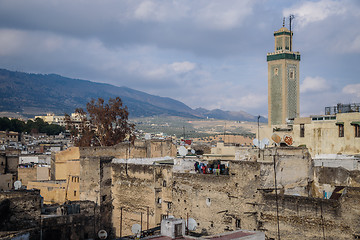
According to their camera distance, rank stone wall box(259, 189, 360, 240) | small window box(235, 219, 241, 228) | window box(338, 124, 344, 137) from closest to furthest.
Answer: stone wall box(259, 189, 360, 240), small window box(235, 219, 241, 228), window box(338, 124, 344, 137)

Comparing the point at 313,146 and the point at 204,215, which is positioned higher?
the point at 313,146

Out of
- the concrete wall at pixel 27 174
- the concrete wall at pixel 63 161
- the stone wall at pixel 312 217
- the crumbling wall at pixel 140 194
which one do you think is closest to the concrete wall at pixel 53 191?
the concrete wall at pixel 63 161

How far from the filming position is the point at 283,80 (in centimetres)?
3856

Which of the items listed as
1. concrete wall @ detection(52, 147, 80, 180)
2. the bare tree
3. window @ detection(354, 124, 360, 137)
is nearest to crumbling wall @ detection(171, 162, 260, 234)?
window @ detection(354, 124, 360, 137)

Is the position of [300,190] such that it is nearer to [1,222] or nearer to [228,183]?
[228,183]

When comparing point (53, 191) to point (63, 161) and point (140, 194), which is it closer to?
point (63, 161)

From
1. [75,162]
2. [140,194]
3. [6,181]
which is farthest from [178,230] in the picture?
[6,181]

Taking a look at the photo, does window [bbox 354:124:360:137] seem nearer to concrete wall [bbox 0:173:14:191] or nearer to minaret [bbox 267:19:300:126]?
minaret [bbox 267:19:300:126]

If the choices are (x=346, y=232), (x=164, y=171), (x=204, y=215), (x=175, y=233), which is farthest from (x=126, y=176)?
(x=346, y=232)

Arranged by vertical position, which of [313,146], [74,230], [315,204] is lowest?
[74,230]

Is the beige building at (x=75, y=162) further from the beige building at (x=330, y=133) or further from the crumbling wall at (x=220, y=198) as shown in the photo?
the beige building at (x=330, y=133)

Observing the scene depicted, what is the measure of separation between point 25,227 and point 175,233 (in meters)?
5.84

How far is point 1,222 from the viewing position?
55.1 feet

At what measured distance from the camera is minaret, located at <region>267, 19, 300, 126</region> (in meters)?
38.7
